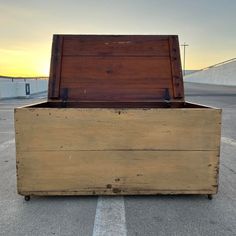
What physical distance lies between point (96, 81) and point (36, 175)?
1.46m

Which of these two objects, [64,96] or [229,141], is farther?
[229,141]

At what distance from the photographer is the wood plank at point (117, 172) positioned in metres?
2.76

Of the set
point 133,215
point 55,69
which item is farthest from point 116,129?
point 55,69

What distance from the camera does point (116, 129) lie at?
8.90ft

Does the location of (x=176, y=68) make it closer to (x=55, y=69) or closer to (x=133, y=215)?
(x=55, y=69)

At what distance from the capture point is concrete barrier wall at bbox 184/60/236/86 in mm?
47581

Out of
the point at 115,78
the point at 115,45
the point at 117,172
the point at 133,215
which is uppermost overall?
the point at 115,45

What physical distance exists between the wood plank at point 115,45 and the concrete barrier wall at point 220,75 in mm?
45016

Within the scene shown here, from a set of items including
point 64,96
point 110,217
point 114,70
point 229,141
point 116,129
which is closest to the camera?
point 110,217

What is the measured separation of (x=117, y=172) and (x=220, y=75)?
174 ft

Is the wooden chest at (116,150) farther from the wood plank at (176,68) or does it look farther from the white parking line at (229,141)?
the white parking line at (229,141)

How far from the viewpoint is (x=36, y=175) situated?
2.77 m

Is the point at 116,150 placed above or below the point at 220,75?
below

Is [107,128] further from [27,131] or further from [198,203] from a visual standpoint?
[198,203]
